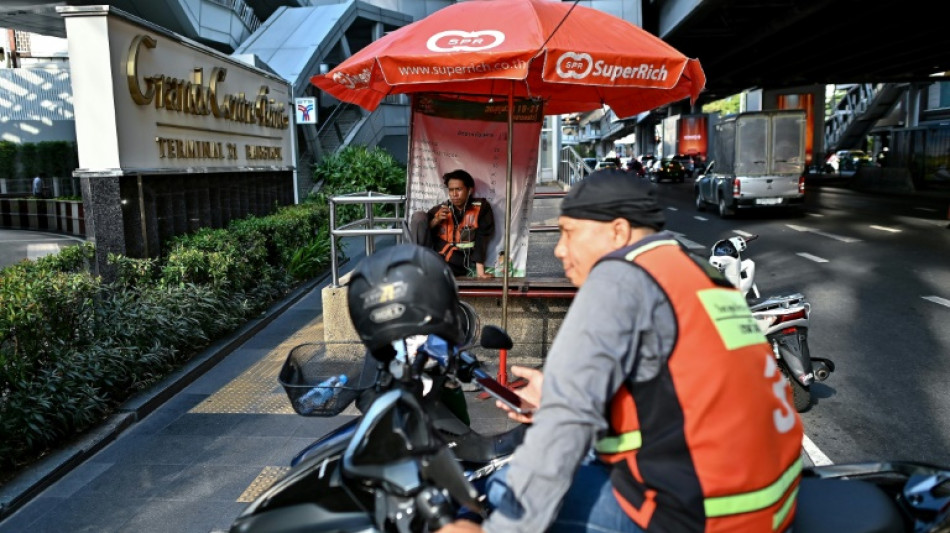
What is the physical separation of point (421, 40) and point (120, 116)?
3.71 meters

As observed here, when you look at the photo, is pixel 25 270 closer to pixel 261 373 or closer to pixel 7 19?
pixel 261 373

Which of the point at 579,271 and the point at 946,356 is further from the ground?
the point at 579,271

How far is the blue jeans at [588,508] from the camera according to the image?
1.89 metres

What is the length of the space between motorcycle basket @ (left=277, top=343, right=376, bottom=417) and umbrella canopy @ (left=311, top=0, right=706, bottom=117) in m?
3.08

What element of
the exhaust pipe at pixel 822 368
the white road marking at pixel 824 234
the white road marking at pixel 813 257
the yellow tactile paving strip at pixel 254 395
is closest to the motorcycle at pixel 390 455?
the yellow tactile paving strip at pixel 254 395

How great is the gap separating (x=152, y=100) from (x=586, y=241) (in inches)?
293

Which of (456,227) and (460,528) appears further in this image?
(456,227)

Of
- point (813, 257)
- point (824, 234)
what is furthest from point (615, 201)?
point (824, 234)

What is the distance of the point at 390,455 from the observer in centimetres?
173

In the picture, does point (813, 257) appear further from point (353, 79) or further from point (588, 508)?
point (588, 508)

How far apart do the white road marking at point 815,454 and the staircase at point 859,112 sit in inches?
1829

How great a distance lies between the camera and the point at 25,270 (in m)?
6.24

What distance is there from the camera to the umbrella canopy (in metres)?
5.21

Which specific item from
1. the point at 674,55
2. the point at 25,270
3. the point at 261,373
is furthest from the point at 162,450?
the point at 674,55
